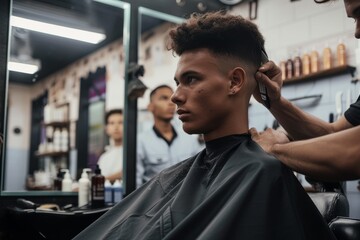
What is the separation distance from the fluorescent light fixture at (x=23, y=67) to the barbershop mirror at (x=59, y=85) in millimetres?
10

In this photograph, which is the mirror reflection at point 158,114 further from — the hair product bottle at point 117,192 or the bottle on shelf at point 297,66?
the bottle on shelf at point 297,66

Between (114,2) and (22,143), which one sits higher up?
(114,2)

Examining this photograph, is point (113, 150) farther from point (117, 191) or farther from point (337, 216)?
point (337, 216)

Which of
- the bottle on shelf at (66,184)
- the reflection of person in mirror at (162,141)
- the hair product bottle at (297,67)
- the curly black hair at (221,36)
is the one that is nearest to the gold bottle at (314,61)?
the hair product bottle at (297,67)

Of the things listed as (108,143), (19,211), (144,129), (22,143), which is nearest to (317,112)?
(144,129)

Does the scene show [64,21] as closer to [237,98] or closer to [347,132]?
[237,98]

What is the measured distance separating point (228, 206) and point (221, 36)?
70 cm

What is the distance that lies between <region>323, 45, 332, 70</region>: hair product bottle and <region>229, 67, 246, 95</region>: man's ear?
238 centimetres

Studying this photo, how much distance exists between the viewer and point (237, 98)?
1.53 meters

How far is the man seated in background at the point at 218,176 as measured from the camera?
43.9 inches

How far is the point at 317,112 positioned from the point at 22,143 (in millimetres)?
2921

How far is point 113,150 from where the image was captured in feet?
13.2

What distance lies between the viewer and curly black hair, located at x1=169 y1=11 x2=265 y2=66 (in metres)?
1.53

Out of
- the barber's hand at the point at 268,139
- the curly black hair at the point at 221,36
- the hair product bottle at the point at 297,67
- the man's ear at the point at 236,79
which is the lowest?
the barber's hand at the point at 268,139
